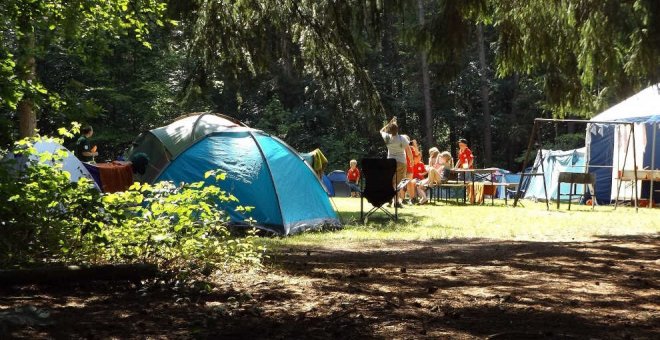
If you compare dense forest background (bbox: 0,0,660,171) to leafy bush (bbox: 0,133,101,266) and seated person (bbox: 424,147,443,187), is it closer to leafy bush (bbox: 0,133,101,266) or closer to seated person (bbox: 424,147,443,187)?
leafy bush (bbox: 0,133,101,266)

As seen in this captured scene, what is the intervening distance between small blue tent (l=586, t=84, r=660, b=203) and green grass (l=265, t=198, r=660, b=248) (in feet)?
10.3

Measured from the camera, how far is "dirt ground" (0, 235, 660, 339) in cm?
395

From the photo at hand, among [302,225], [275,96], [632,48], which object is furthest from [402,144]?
[275,96]

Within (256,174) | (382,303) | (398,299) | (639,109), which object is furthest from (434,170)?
(382,303)

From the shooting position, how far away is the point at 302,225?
32.5ft

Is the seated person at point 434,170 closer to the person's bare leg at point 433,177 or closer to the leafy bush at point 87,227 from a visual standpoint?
the person's bare leg at point 433,177

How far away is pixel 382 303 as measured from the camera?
4668mm

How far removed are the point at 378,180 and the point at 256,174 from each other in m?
2.34

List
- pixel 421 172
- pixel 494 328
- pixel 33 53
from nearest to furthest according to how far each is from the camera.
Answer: pixel 494 328 < pixel 33 53 < pixel 421 172

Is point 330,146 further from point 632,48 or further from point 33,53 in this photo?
point 33,53

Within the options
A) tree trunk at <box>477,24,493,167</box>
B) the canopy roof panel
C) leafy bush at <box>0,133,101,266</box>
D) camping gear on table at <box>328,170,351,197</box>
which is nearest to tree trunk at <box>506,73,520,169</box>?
tree trunk at <box>477,24,493,167</box>

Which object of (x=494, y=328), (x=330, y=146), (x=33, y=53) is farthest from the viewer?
(x=330, y=146)

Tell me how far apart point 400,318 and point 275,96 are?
3342cm

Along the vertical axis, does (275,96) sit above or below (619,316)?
above
